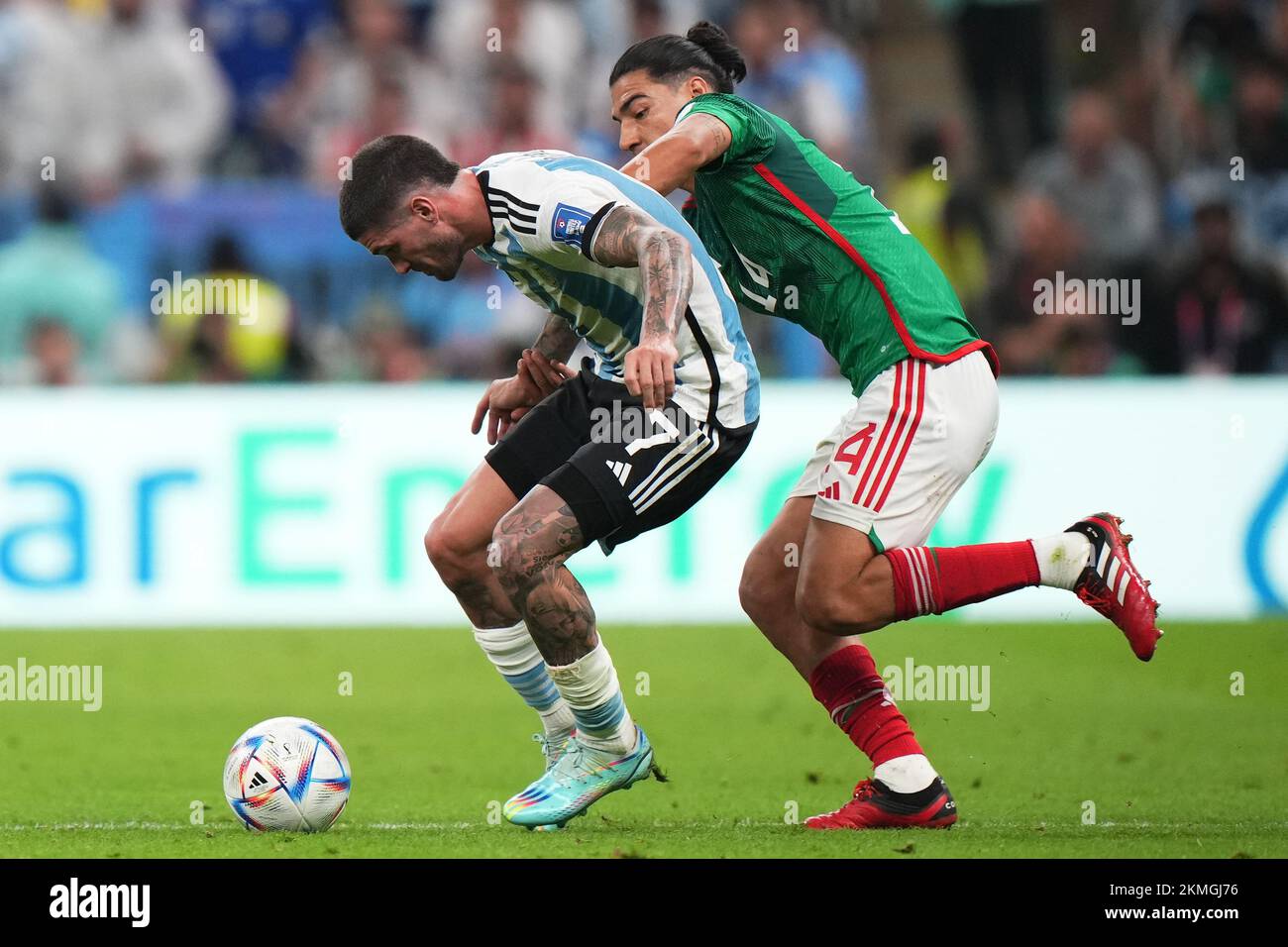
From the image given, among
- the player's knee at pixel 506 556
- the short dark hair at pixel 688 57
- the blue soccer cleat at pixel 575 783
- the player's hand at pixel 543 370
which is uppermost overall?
the short dark hair at pixel 688 57

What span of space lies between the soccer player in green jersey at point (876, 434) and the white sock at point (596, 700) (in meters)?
0.60

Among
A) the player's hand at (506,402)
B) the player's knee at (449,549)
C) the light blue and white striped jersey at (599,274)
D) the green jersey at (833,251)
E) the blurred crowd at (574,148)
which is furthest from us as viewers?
the blurred crowd at (574,148)

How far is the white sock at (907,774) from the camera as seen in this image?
5.55 meters

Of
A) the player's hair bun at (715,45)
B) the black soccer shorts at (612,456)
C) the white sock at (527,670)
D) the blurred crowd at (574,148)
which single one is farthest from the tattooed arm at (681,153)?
the blurred crowd at (574,148)

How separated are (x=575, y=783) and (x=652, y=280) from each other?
158cm

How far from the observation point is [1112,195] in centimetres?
1283

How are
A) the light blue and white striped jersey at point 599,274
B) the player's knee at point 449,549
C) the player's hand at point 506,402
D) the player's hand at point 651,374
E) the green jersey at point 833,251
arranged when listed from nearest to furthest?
1. the player's hand at point 651,374
2. the light blue and white striped jersey at point 599,274
3. the green jersey at point 833,251
4. the player's knee at point 449,549
5. the player's hand at point 506,402

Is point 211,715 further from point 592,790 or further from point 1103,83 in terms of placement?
point 1103,83

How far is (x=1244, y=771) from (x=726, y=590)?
155 inches

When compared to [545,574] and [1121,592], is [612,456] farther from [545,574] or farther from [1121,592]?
[1121,592]

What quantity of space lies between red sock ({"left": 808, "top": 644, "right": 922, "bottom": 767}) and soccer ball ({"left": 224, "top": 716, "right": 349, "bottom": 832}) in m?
1.47

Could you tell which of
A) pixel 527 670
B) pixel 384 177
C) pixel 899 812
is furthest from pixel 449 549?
pixel 899 812

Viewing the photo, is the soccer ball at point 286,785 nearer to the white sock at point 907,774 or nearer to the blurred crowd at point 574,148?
the white sock at point 907,774
